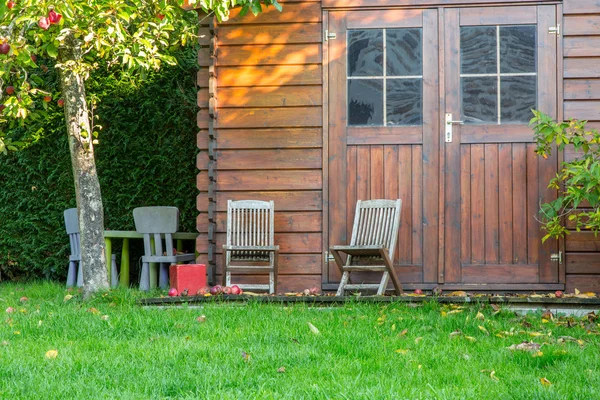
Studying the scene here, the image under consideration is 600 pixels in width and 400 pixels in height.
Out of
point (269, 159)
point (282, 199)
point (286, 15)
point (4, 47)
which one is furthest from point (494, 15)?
point (4, 47)

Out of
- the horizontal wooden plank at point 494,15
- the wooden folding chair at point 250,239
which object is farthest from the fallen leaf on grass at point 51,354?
the horizontal wooden plank at point 494,15

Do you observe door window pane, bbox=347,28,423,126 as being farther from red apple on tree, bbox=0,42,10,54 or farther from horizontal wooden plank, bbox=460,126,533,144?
red apple on tree, bbox=0,42,10,54

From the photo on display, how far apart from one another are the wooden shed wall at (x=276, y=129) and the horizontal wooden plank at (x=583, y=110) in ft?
6.52

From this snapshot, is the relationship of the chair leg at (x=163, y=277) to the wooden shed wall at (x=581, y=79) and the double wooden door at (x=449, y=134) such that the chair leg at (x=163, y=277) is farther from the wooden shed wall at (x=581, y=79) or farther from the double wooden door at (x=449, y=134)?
the wooden shed wall at (x=581, y=79)

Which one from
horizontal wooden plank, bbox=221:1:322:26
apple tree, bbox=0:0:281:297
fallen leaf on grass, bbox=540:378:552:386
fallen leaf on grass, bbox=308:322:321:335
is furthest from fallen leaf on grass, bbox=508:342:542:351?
horizontal wooden plank, bbox=221:1:322:26

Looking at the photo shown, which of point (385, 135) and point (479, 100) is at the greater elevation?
point (479, 100)

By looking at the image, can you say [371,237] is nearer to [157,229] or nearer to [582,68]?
[582,68]

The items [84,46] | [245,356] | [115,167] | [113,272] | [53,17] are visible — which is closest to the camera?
[245,356]

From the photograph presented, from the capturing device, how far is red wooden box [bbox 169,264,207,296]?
20.1ft

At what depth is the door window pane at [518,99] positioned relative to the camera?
6586 millimetres

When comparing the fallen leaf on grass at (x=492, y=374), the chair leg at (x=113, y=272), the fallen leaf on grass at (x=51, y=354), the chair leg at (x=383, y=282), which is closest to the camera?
the fallen leaf on grass at (x=492, y=374)

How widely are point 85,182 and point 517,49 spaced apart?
3588 millimetres

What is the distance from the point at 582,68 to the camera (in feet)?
21.4

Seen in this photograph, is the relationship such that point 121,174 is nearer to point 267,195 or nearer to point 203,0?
point 267,195
